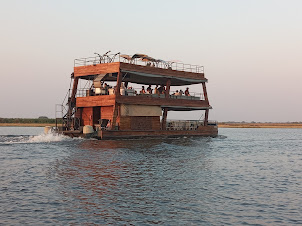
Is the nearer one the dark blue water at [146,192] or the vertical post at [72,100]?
the dark blue water at [146,192]

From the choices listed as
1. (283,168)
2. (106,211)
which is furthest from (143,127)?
(106,211)

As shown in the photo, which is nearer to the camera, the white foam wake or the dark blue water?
the dark blue water

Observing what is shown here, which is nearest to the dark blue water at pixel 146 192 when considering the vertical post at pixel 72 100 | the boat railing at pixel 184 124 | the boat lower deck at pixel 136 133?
the boat lower deck at pixel 136 133

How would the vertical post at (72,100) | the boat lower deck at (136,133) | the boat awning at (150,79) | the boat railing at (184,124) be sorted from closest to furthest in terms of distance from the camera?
the boat lower deck at (136,133)
the vertical post at (72,100)
the boat awning at (150,79)
the boat railing at (184,124)

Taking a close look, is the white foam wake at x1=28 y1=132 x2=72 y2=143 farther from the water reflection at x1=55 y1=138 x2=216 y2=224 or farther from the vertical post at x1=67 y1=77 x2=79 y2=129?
the water reflection at x1=55 y1=138 x2=216 y2=224

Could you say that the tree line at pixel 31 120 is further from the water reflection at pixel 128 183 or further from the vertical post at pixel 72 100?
the water reflection at pixel 128 183

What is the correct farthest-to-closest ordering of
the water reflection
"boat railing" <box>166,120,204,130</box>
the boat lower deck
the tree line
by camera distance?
the tree line < "boat railing" <box>166,120,204,130</box> < the boat lower deck < the water reflection

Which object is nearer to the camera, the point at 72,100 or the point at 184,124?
the point at 72,100

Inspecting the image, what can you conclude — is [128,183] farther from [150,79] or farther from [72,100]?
[150,79]

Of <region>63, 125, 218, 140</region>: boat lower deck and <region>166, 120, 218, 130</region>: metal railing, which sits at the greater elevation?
<region>166, 120, 218, 130</region>: metal railing

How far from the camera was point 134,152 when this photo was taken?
2602 centimetres

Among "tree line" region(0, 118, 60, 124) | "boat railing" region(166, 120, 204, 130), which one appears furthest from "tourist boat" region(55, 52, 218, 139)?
"tree line" region(0, 118, 60, 124)

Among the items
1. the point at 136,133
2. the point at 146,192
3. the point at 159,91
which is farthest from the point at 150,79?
the point at 146,192

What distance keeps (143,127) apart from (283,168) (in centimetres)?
2054
